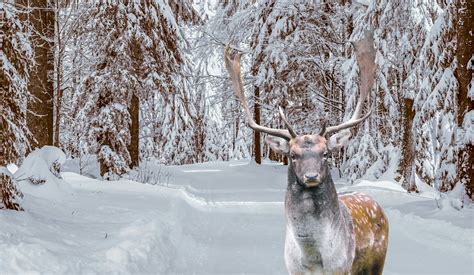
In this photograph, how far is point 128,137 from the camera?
59.1 feet

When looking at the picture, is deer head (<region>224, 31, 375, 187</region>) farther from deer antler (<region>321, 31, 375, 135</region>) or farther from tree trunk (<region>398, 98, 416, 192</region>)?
tree trunk (<region>398, 98, 416, 192</region>)

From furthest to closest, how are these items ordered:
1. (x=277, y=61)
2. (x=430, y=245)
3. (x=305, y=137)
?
(x=277, y=61)
(x=430, y=245)
(x=305, y=137)

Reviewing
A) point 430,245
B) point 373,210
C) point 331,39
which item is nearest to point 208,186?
point 331,39

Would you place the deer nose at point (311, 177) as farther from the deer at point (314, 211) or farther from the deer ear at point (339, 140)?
the deer ear at point (339, 140)

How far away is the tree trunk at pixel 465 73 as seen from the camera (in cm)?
1144

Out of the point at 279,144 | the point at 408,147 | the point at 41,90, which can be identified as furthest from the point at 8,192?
the point at 408,147

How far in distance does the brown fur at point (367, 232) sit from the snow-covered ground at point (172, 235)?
2.27 meters

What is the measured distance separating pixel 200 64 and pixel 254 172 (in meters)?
8.93

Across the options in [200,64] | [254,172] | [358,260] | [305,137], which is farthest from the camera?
[200,64]

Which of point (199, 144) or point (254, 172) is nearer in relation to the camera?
point (254, 172)

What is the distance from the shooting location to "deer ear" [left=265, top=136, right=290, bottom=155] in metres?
4.64

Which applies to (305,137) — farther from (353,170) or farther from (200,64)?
(200,64)

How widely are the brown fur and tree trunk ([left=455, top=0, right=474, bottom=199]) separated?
6.82 metres

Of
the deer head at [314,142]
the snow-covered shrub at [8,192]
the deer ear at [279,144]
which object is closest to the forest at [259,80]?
the snow-covered shrub at [8,192]
